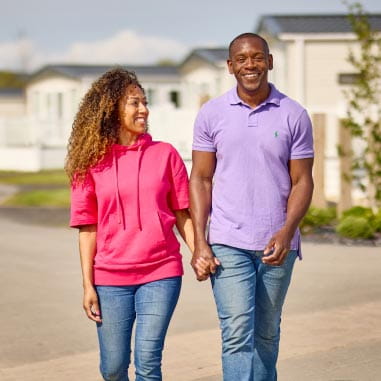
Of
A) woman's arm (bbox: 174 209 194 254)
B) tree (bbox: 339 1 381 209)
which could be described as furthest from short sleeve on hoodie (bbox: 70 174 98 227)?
tree (bbox: 339 1 381 209)

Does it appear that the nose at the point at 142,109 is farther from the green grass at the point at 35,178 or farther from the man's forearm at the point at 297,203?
the green grass at the point at 35,178

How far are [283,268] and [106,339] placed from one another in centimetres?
91

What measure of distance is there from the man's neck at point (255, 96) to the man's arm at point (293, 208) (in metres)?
0.32

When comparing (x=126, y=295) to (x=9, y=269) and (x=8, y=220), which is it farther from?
(x=8, y=220)

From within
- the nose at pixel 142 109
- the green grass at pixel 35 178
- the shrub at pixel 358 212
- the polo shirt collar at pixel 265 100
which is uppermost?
the polo shirt collar at pixel 265 100

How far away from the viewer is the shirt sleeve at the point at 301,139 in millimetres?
Result: 5266

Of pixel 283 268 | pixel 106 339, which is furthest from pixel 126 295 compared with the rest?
pixel 283 268

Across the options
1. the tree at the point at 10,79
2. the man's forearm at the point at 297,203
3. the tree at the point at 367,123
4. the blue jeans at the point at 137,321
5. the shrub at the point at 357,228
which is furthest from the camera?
the tree at the point at 10,79

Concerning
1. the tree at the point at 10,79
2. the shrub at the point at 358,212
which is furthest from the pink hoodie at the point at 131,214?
the tree at the point at 10,79

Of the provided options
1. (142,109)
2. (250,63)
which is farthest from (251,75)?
(142,109)

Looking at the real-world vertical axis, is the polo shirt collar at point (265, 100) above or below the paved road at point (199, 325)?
above

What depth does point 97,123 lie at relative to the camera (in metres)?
5.22

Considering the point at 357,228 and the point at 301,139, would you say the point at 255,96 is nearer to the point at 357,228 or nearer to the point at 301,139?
the point at 301,139

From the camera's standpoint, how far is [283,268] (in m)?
5.36
